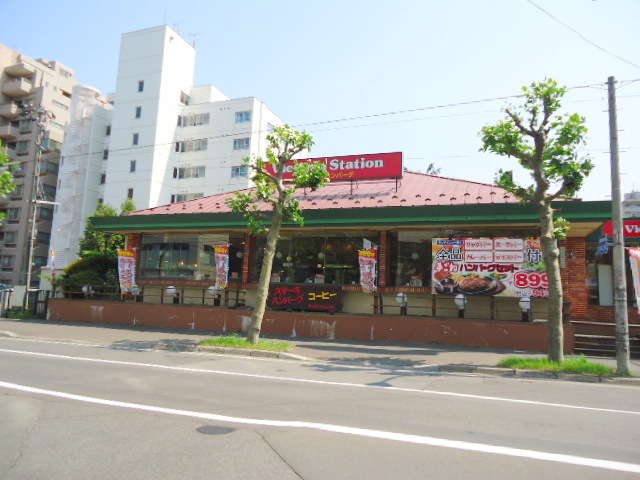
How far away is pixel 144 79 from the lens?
46125 millimetres

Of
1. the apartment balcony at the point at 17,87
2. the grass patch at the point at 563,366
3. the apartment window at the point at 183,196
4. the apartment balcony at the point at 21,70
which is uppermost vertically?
the apartment balcony at the point at 21,70

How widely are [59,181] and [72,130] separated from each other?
579cm

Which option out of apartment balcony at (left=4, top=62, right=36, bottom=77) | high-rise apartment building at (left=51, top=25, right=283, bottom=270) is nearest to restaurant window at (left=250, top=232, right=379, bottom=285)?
high-rise apartment building at (left=51, top=25, right=283, bottom=270)

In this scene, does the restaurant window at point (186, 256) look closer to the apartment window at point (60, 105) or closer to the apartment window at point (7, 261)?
the apartment window at point (7, 261)

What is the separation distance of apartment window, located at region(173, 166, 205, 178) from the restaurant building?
26.2m

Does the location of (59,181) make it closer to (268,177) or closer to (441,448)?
(268,177)

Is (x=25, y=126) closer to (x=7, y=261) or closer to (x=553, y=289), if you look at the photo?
(x=7, y=261)

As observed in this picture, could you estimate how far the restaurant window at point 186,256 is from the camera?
19.2 metres

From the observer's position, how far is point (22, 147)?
52438 mm

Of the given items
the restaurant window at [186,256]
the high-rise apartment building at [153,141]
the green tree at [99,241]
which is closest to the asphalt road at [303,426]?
the restaurant window at [186,256]

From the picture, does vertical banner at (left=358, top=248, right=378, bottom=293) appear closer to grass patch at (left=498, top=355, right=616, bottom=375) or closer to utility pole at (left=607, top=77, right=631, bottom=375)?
grass patch at (left=498, top=355, right=616, bottom=375)

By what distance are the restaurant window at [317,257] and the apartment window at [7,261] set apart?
44.2 meters

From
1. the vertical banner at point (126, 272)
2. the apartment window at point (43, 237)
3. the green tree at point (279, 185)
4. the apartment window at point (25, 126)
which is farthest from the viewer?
the apartment window at point (25, 126)

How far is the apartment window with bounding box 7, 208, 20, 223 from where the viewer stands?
50.5 metres
